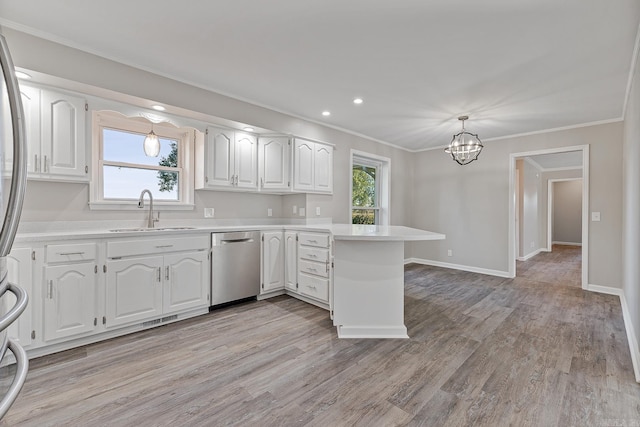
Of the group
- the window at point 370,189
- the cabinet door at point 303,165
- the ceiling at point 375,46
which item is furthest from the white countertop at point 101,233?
the window at point 370,189

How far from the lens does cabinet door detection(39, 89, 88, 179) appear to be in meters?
2.23

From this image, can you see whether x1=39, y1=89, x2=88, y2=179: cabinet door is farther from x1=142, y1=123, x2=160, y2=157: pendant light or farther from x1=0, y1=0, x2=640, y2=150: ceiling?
x1=142, y1=123, x2=160, y2=157: pendant light

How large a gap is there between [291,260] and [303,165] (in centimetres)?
131

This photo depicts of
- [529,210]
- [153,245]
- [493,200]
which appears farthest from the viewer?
[529,210]

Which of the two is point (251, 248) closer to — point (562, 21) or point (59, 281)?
point (59, 281)

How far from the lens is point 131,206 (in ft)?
9.45

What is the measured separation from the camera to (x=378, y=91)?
3.17 meters

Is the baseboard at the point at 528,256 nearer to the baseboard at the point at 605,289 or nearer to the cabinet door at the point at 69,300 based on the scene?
the baseboard at the point at 605,289

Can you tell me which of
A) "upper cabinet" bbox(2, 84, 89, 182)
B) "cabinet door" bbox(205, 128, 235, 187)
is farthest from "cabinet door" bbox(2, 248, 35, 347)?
"cabinet door" bbox(205, 128, 235, 187)

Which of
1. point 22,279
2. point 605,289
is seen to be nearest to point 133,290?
point 22,279

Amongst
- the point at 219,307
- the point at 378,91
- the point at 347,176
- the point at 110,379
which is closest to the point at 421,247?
the point at 347,176

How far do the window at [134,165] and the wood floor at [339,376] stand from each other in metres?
1.38

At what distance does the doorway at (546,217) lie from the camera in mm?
4406

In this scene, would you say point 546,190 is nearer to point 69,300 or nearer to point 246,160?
point 246,160
